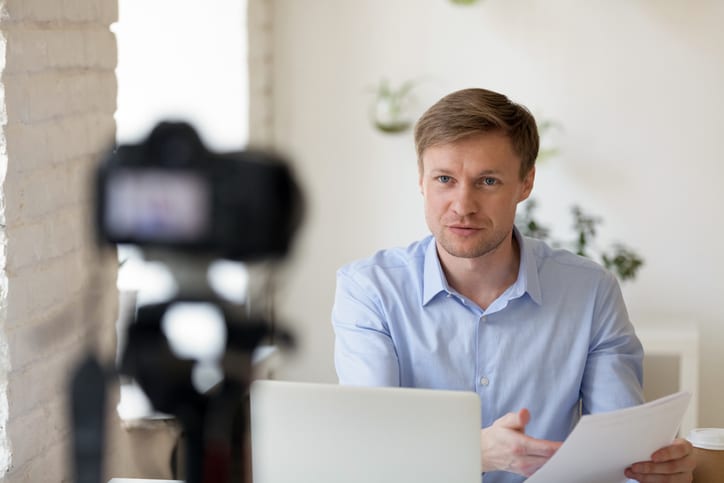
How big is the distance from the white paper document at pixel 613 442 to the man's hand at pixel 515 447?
0.09m

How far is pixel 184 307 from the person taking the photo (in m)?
0.47

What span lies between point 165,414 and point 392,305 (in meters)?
1.47

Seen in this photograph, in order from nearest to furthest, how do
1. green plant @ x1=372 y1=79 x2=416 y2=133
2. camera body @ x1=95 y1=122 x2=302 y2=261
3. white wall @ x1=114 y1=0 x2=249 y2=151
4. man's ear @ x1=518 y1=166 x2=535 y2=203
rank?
camera body @ x1=95 y1=122 x2=302 y2=261 < man's ear @ x1=518 y1=166 x2=535 y2=203 < white wall @ x1=114 y1=0 x2=249 y2=151 < green plant @ x1=372 y1=79 x2=416 y2=133

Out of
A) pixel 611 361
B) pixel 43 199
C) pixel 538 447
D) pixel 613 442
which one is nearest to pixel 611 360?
pixel 611 361

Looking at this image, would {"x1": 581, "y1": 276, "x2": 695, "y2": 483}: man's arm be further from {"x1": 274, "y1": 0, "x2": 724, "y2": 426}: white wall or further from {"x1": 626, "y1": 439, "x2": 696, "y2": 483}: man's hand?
{"x1": 274, "y1": 0, "x2": 724, "y2": 426}: white wall

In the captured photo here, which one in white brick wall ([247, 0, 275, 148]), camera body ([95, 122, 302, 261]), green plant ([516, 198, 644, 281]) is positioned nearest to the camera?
camera body ([95, 122, 302, 261])

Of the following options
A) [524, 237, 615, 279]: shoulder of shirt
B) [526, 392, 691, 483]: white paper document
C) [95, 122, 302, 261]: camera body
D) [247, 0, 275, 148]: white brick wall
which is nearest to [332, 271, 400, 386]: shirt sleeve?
[524, 237, 615, 279]: shoulder of shirt

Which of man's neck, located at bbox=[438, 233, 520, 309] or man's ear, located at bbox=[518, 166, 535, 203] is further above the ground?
man's ear, located at bbox=[518, 166, 535, 203]

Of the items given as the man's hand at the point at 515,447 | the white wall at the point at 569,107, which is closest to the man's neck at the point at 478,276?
the man's hand at the point at 515,447

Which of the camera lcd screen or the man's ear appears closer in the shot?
the camera lcd screen

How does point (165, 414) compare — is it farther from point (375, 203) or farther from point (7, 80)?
point (375, 203)

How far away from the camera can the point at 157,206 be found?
0.44 m

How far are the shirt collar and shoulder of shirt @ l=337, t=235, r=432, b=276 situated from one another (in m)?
0.03

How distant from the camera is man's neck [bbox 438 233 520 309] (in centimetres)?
195
